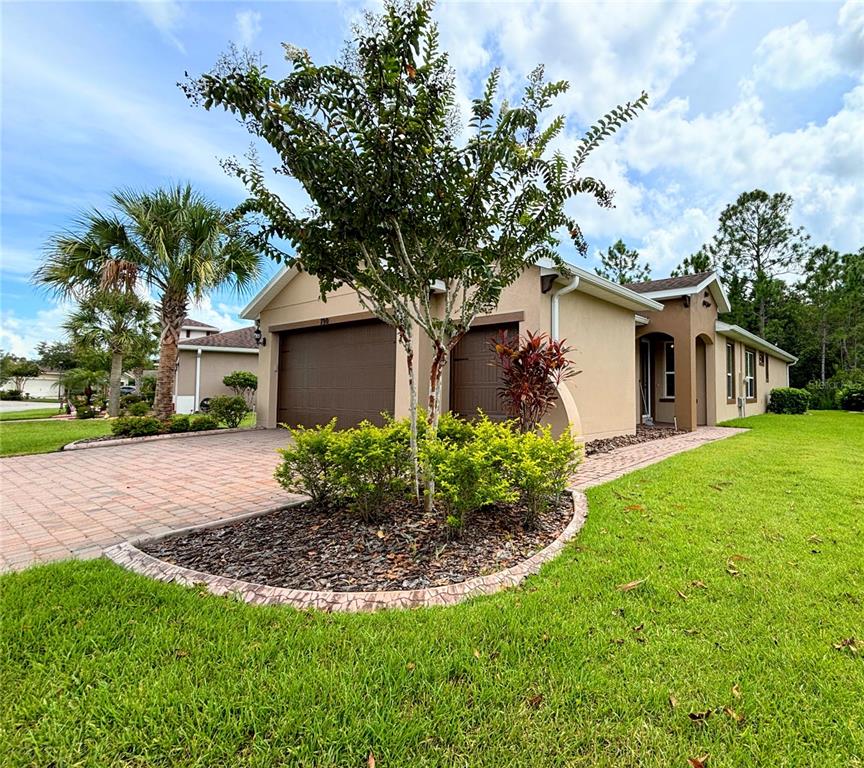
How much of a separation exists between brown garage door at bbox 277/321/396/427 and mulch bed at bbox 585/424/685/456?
4494 millimetres

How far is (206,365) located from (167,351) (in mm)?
9692

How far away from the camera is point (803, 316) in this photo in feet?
90.6

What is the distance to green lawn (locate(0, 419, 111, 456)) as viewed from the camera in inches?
368

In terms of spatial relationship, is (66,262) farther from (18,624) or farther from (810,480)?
(810,480)

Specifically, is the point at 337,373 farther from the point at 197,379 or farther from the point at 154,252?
the point at 197,379

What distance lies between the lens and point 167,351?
1150 cm

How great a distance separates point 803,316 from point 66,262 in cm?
3682

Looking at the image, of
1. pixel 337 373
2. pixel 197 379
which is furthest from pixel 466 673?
pixel 197 379

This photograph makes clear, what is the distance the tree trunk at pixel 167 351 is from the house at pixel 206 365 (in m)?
8.61

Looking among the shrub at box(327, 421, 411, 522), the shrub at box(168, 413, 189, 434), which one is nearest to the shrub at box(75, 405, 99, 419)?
the shrub at box(168, 413, 189, 434)

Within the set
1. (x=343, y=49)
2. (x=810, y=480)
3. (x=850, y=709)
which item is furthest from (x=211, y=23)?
(x=810, y=480)

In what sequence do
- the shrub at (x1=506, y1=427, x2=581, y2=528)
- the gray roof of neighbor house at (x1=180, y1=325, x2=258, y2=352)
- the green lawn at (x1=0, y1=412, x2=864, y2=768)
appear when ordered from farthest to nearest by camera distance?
the gray roof of neighbor house at (x1=180, y1=325, x2=258, y2=352)
the shrub at (x1=506, y1=427, x2=581, y2=528)
the green lawn at (x1=0, y1=412, x2=864, y2=768)

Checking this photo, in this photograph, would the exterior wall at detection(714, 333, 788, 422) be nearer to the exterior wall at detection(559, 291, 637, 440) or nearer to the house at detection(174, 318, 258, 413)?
the exterior wall at detection(559, 291, 637, 440)

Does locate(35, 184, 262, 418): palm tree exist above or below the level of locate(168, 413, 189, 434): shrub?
above
